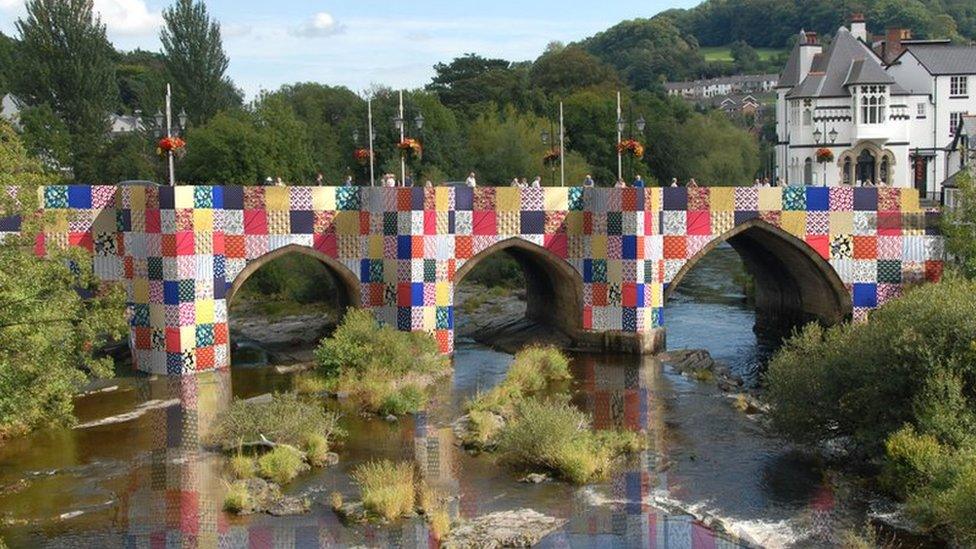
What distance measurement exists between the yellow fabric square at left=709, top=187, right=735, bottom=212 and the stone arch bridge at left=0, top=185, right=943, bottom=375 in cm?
4

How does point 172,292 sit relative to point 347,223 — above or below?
below

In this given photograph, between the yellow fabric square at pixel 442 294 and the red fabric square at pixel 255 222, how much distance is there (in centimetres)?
508

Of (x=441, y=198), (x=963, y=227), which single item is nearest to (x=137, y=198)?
(x=441, y=198)

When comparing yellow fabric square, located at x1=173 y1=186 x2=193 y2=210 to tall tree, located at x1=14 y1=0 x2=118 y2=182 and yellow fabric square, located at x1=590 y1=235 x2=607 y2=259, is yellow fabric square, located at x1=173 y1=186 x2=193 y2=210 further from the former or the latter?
tall tree, located at x1=14 y1=0 x2=118 y2=182

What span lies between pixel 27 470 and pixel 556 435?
396 inches

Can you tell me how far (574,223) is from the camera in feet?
111

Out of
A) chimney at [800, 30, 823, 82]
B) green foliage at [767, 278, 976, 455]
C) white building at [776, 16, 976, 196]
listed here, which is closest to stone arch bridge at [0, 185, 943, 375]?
green foliage at [767, 278, 976, 455]

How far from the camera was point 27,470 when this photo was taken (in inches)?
861

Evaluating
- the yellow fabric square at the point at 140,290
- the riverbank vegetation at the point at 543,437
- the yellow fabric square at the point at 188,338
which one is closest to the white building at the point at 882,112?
the riverbank vegetation at the point at 543,437

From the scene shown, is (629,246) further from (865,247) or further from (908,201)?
(908,201)

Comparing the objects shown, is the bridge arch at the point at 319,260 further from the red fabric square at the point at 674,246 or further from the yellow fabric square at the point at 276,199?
the red fabric square at the point at 674,246

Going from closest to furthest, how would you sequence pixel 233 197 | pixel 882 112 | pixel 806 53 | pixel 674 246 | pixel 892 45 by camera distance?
pixel 233 197 < pixel 674 246 < pixel 882 112 < pixel 806 53 < pixel 892 45

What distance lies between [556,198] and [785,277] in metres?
9.83

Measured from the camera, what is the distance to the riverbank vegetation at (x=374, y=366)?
88.8 feet
